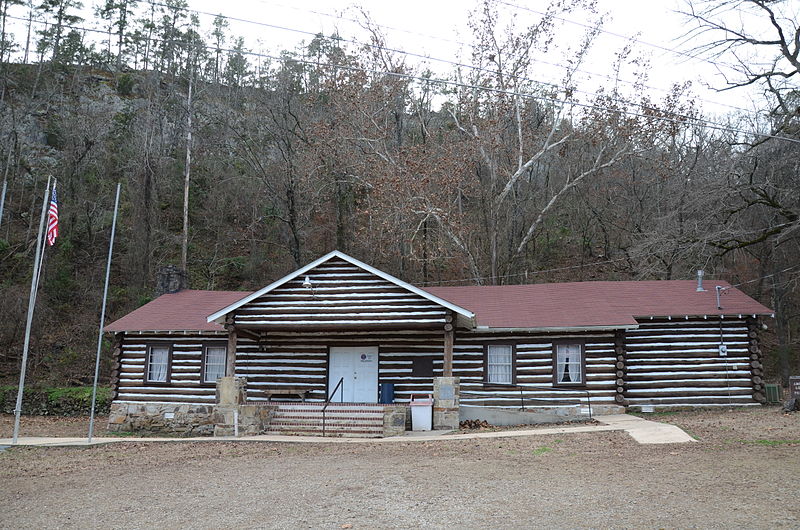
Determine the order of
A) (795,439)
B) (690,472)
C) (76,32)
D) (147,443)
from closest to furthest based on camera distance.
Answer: (690,472) < (795,439) < (147,443) < (76,32)

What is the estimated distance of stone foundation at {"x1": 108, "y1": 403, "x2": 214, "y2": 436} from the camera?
66.8ft

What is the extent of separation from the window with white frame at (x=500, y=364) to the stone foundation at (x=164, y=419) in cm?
841

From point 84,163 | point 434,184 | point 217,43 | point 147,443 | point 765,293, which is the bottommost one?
point 147,443

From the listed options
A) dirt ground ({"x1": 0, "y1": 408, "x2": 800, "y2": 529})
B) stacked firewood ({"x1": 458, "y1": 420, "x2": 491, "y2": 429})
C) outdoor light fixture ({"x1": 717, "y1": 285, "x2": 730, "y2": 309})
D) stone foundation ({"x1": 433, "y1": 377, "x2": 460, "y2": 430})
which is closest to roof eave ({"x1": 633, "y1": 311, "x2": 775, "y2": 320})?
outdoor light fixture ({"x1": 717, "y1": 285, "x2": 730, "y2": 309})

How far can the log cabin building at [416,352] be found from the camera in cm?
1911

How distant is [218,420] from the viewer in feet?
59.9

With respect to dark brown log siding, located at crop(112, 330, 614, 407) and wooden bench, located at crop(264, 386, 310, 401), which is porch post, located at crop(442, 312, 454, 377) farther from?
wooden bench, located at crop(264, 386, 310, 401)

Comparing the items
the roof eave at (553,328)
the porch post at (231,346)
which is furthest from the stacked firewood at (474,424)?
the porch post at (231,346)

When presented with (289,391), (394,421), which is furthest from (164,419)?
(394,421)

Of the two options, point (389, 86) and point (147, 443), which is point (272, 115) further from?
point (147, 443)

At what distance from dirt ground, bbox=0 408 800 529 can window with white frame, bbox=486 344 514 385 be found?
19.7ft

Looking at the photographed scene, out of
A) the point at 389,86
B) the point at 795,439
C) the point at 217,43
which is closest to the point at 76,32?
the point at 217,43

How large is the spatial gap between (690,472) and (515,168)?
77.6 ft

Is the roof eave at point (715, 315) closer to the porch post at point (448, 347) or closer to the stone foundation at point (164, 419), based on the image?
the porch post at point (448, 347)
